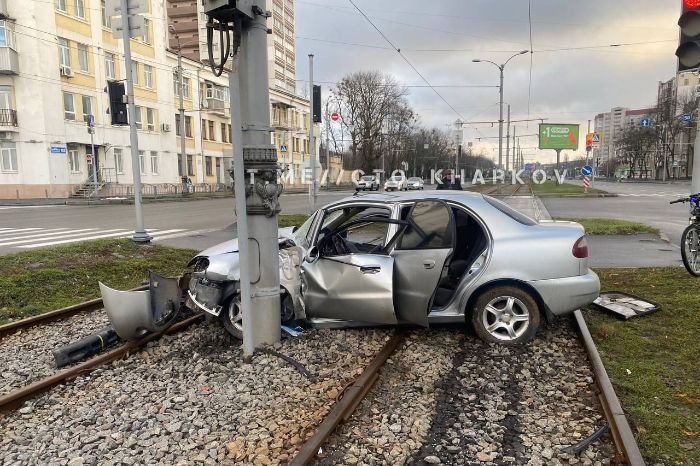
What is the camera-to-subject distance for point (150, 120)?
150 feet

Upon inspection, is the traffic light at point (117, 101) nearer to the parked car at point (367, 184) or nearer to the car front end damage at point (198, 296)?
the car front end damage at point (198, 296)

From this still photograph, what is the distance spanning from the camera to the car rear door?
5.01 metres

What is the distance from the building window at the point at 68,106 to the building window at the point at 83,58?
8.32 feet

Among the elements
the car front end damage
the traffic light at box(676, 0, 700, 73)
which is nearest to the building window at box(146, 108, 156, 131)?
the car front end damage

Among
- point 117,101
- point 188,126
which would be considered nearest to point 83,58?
point 188,126

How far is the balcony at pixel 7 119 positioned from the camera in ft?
109

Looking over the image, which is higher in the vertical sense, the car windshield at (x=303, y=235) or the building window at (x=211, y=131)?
the building window at (x=211, y=131)

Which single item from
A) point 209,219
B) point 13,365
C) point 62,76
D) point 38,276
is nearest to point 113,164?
point 62,76

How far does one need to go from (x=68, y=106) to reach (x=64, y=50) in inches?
151

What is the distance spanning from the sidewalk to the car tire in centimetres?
356

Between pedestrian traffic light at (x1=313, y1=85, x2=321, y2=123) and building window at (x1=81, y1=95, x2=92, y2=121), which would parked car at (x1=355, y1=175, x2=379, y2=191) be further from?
pedestrian traffic light at (x1=313, y1=85, x2=321, y2=123)

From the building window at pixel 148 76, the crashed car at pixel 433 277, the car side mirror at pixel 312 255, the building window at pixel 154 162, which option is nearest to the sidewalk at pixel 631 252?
the crashed car at pixel 433 277

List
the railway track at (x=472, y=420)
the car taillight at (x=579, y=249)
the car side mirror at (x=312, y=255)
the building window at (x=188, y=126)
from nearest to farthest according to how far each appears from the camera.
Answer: the railway track at (x=472, y=420) → the car taillight at (x=579, y=249) → the car side mirror at (x=312, y=255) → the building window at (x=188, y=126)

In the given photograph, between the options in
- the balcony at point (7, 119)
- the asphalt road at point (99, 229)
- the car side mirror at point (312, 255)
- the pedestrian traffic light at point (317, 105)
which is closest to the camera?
the car side mirror at point (312, 255)
